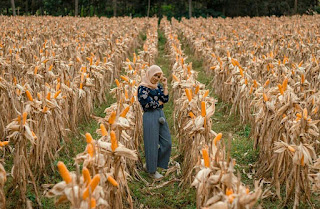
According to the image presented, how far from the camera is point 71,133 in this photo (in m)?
6.42

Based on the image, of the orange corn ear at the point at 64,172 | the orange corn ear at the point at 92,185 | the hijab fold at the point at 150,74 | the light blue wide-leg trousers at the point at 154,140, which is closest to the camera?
the orange corn ear at the point at 64,172

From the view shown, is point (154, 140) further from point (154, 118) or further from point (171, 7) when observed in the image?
point (171, 7)

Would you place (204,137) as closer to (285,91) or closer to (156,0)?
(285,91)

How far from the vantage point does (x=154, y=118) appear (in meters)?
4.82

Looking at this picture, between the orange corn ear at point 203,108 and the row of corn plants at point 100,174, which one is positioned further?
the orange corn ear at point 203,108

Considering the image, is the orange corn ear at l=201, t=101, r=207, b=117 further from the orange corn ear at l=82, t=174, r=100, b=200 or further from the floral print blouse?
the orange corn ear at l=82, t=174, r=100, b=200

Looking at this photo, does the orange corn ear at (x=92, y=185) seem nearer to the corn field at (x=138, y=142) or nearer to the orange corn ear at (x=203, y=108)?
the corn field at (x=138, y=142)

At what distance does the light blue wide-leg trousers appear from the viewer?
482 cm

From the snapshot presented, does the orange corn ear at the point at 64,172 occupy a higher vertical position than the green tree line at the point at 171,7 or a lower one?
lower

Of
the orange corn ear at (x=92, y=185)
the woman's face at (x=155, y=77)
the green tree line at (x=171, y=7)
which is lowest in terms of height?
the orange corn ear at (x=92, y=185)

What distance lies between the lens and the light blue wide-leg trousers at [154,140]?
4.82 m

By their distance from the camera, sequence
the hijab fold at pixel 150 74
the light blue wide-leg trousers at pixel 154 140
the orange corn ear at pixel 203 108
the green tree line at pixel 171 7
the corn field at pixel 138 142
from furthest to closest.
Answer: the green tree line at pixel 171 7, the light blue wide-leg trousers at pixel 154 140, the hijab fold at pixel 150 74, the orange corn ear at pixel 203 108, the corn field at pixel 138 142

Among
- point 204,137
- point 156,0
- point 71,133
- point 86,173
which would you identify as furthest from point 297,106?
point 156,0

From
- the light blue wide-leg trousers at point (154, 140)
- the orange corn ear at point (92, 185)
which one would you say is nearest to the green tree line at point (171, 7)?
the light blue wide-leg trousers at point (154, 140)
